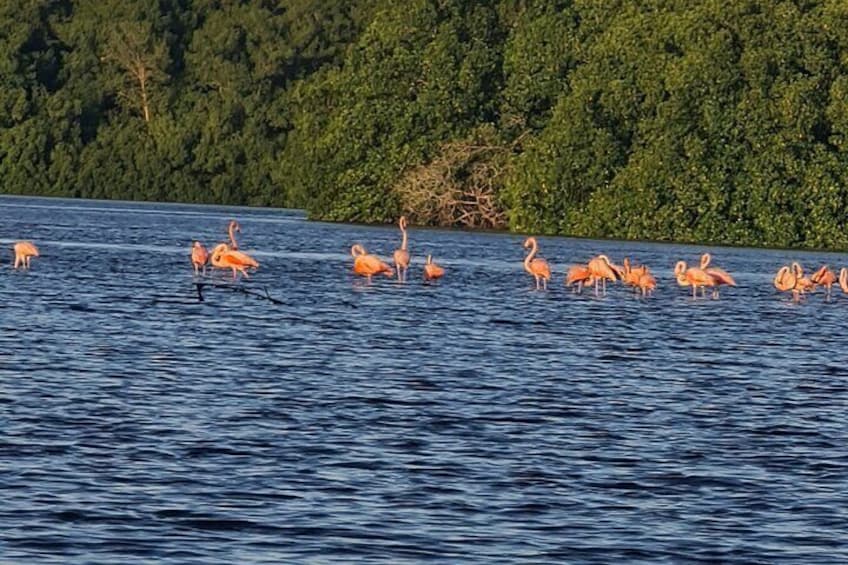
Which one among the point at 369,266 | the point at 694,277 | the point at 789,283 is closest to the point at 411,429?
the point at 694,277

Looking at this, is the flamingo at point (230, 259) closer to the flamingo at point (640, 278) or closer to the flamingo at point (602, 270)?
the flamingo at point (602, 270)

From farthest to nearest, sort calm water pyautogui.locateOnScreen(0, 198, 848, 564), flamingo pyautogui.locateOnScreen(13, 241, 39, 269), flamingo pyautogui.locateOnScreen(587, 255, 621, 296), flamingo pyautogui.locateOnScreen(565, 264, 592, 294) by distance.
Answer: flamingo pyautogui.locateOnScreen(13, 241, 39, 269) < flamingo pyautogui.locateOnScreen(565, 264, 592, 294) < flamingo pyautogui.locateOnScreen(587, 255, 621, 296) < calm water pyautogui.locateOnScreen(0, 198, 848, 564)

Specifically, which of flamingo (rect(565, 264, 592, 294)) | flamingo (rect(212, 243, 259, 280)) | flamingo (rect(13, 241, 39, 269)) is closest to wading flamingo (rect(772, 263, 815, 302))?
flamingo (rect(565, 264, 592, 294))

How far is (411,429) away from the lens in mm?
21219

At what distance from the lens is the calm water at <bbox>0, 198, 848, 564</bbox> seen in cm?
1606

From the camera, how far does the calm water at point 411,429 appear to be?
52.7 feet

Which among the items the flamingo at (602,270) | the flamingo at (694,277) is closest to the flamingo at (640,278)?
the flamingo at (602,270)

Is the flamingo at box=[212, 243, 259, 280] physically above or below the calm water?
above

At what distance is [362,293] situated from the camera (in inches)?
1626

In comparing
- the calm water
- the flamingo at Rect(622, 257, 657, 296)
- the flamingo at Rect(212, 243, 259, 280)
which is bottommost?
the calm water

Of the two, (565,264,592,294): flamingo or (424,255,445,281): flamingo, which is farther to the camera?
(424,255,445,281): flamingo

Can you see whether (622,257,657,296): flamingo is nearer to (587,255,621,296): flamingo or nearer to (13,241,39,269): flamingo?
(587,255,621,296): flamingo

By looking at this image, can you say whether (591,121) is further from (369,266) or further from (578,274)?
(578,274)

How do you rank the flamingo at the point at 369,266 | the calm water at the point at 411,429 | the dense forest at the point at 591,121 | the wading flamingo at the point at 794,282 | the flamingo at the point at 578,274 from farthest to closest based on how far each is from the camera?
the dense forest at the point at 591,121 < the flamingo at the point at 369,266 < the wading flamingo at the point at 794,282 < the flamingo at the point at 578,274 < the calm water at the point at 411,429
